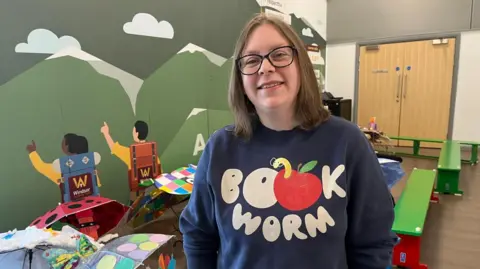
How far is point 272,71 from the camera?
2.73ft

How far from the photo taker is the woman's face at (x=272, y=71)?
0.83 metres

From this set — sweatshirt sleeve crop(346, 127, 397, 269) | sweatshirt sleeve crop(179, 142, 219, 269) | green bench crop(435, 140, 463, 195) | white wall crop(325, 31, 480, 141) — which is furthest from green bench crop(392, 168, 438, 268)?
white wall crop(325, 31, 480, 141)

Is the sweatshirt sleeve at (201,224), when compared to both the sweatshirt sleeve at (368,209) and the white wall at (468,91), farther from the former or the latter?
the white wall at (468,91)

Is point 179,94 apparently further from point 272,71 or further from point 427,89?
point 427,89

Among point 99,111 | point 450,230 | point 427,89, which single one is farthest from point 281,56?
point 427,89

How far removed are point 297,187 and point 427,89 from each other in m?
6.23

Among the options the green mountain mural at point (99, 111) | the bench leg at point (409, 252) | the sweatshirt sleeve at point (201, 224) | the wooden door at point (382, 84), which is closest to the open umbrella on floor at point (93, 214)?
the green mountain mural at point (99, 111)

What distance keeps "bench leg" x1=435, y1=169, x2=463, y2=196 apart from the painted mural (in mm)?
2577

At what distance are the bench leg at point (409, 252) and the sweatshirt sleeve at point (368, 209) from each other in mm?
1649

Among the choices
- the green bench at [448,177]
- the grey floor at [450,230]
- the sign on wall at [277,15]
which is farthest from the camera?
the green bench at [448,177]

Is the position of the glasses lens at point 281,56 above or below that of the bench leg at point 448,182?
above

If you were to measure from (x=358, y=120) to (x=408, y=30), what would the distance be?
1.89 meters

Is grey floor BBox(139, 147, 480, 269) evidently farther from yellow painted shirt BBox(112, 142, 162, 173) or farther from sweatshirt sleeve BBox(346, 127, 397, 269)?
sweatshirt sleeve BBox(346, 127, 397, 269)

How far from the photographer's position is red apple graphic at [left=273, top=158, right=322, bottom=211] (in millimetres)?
805
